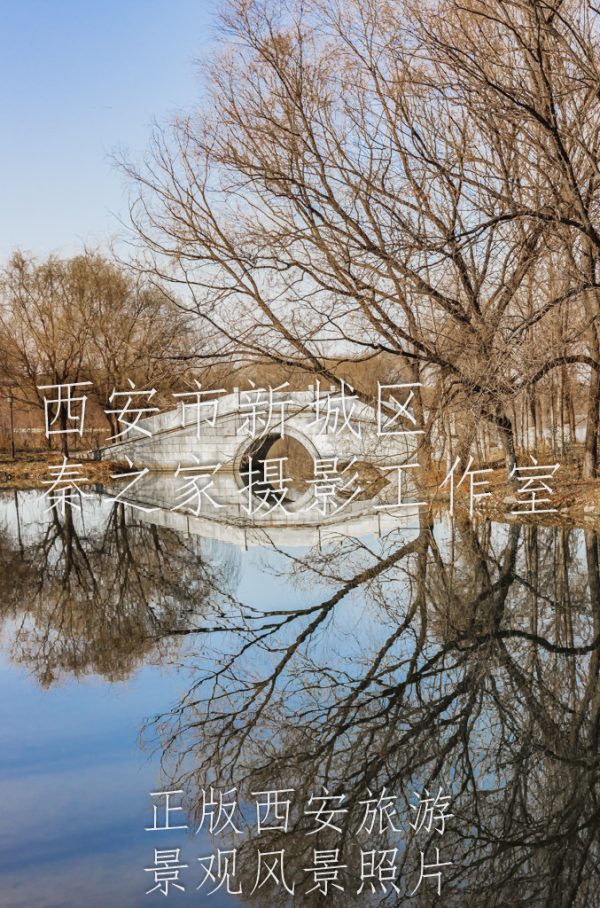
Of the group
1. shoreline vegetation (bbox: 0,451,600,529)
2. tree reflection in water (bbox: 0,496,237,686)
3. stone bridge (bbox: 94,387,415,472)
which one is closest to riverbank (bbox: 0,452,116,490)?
stone bridge (bbox: 94,387,415,472)

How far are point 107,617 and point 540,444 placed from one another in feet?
39.9

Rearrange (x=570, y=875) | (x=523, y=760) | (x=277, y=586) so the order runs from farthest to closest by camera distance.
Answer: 1. (x=277, y=586)
2. (x=523, y=760)
3. (x=570, y=875)

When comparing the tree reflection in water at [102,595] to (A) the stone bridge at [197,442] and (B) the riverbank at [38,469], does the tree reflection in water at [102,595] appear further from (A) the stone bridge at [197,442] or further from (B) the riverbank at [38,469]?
(A) the stone bridge at [197,442]

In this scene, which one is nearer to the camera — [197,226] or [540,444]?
[197,226]

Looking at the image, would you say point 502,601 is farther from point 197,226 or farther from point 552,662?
point 197,226

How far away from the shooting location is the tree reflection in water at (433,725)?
7.47ft

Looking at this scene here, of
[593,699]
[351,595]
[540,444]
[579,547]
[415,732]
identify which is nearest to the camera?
[415,732]

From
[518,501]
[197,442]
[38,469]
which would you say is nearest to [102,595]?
[518,501]

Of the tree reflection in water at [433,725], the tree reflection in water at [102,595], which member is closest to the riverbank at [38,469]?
the tree reflection in water at [102,595]

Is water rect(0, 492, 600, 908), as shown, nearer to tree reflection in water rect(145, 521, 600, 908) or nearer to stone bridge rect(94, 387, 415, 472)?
tree reflection in water rect(145, 521, 600, 908)

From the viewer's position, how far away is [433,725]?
3143 mm

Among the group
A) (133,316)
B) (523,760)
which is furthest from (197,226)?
(133,316)

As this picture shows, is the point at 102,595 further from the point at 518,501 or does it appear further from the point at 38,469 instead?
the point at 38,469

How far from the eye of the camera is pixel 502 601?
5016mm
